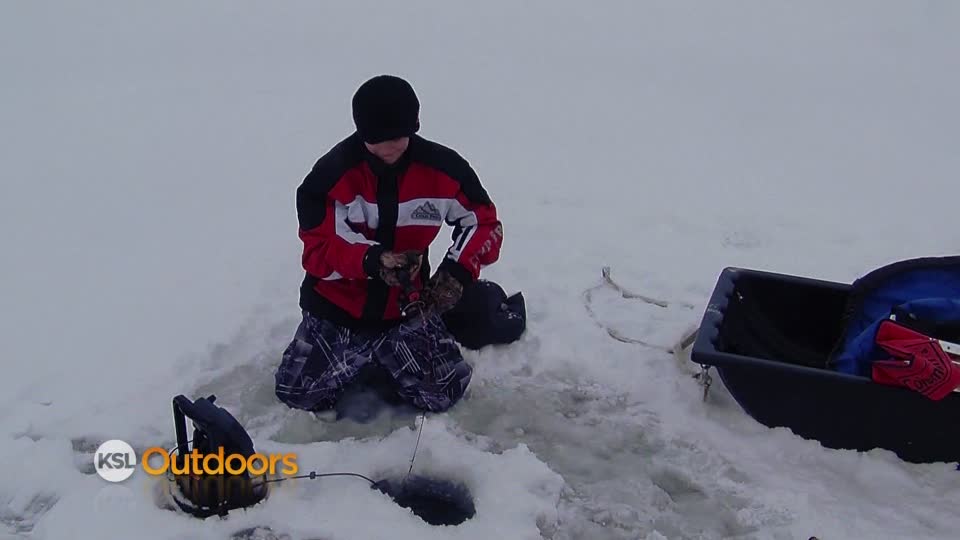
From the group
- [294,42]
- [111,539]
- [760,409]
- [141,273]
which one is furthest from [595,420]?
[294,42]

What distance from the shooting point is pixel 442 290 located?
104 inches

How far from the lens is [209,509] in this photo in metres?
2.19

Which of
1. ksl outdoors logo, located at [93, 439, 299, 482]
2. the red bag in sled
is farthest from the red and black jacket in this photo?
the red bag in sled

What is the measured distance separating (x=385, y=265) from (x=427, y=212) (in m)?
0.26

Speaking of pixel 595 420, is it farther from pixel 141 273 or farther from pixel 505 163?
pixel 505 163

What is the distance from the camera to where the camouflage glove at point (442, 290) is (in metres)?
2.63

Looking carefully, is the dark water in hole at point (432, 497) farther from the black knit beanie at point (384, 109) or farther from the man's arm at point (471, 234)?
the black knit beanie at point (384, 109)

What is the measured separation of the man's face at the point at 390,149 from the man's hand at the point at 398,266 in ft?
0.90

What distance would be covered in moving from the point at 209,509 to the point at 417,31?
20.2 ft

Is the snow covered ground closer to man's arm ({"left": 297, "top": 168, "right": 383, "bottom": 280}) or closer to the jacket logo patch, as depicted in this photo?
man's arm ({"left": 297, "top": 168, "right": 383, "bottom": 280})

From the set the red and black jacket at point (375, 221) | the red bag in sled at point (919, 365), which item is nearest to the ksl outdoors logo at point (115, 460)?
the red and black jacket at point (375, 221)

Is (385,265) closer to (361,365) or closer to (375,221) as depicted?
(375,221)

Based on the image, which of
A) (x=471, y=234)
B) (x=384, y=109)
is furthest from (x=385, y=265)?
(x=384, y=109)

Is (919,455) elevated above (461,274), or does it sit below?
below
